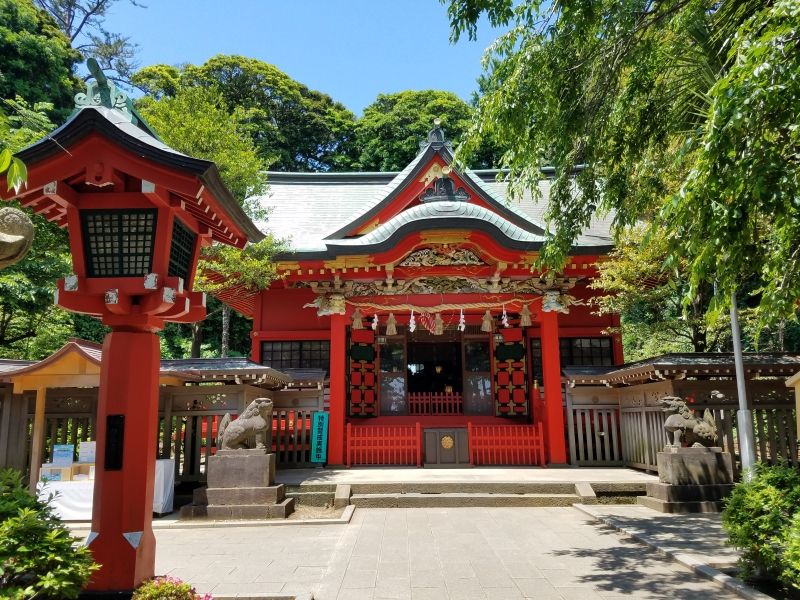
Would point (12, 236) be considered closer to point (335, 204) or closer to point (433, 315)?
point (433, 315)

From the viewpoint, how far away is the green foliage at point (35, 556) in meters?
3.30

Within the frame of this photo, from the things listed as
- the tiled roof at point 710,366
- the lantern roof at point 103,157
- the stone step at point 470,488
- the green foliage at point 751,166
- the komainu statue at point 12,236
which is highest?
the lantern roof at point 103,157

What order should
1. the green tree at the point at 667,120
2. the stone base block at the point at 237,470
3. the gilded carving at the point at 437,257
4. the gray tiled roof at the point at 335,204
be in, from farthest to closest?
the gray tiled roof at the point at 335,204, the gilded carving at the point at 437,257, the stone base block at the point at 237,470, the green tree at the point at 667,120

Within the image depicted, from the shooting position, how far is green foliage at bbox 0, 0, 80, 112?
72.5 ft

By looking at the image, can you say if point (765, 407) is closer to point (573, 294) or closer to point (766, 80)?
point (573, 294)

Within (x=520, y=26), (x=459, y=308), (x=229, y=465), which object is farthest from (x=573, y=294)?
(x=229, y=465)

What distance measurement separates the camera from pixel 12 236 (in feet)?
10.2

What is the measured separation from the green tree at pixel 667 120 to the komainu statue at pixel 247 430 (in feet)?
18.3

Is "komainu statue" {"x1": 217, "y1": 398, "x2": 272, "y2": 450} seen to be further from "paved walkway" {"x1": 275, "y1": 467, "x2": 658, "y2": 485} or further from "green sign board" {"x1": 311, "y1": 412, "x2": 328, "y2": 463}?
"green sign board" {"x1": 311, "y1": 412, "x2": 328, "y2": 463}

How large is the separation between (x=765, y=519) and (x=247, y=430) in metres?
7.37

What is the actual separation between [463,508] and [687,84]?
7.75 m

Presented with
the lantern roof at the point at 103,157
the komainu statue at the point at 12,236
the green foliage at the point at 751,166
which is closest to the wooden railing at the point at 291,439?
the lantern roof at the point at 103,157

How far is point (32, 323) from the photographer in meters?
14.9

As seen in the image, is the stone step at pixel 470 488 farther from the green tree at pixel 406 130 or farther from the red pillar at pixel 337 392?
the green tree at pixel 406 130
